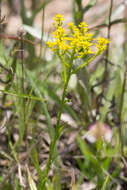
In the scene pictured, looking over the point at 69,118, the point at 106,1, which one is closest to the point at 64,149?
the point at 69,118

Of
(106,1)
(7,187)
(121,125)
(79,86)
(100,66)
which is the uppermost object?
(106,1)

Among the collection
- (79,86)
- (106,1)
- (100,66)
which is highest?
(106,1)

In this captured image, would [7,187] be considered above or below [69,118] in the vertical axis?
below

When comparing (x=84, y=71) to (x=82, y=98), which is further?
(x=82, y=98)

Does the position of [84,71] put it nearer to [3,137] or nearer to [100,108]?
[100,108]

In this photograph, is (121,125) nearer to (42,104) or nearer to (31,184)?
(42,104)

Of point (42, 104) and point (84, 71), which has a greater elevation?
point (84, 71)

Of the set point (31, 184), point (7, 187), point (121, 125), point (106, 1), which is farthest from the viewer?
point (106, 1)

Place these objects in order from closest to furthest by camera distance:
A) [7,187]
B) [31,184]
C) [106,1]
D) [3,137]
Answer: [31,184] → [7,187] → [3,137] → [106,1]

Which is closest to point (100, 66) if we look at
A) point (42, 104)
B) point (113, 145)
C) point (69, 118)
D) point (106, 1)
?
point (69, 118)
